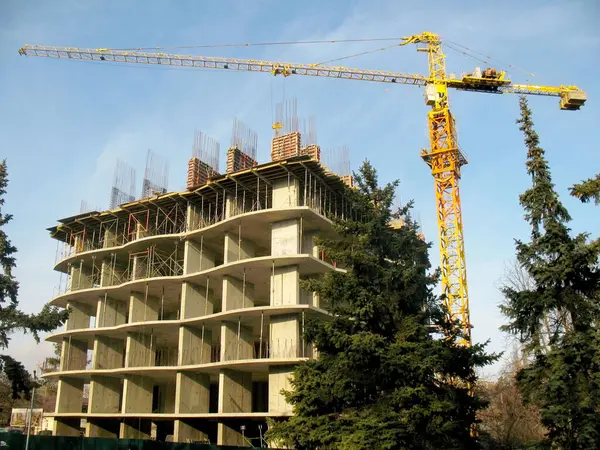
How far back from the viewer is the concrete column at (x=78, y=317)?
4469 cm

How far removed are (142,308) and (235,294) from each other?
8.78 meters

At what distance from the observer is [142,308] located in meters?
40.7

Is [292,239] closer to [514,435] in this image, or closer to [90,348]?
[514,435]

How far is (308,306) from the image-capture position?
31078 mm

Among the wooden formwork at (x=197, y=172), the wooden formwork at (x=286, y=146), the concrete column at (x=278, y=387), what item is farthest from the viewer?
the wooden formwork at (x=197, y=172)

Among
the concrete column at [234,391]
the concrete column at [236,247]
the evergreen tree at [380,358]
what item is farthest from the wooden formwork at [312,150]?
the evergreen tree at [380,358]

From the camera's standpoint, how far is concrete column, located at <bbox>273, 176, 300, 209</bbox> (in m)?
33.7

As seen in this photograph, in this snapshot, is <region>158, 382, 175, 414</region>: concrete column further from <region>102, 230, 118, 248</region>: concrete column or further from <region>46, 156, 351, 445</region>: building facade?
<region>102, 230, 118, 248</region>: concrete column

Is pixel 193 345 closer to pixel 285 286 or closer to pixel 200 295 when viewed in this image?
pixel 200 295

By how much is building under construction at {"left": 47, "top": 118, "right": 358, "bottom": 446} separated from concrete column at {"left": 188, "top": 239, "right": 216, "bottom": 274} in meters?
0.09

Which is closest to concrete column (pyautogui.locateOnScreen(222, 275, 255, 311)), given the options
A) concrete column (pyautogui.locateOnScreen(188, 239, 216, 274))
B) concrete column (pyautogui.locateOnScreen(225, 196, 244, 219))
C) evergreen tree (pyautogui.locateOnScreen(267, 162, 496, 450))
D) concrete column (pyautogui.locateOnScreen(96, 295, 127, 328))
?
concrete column (pyautogui.locateOnScreen(188, 239, 216, 274))

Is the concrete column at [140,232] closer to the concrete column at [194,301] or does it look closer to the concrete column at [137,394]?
the concrete column at [194,301]

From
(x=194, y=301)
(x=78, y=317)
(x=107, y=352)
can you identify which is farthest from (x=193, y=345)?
(x=78, y=317)

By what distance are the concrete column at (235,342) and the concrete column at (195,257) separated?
4653mm
